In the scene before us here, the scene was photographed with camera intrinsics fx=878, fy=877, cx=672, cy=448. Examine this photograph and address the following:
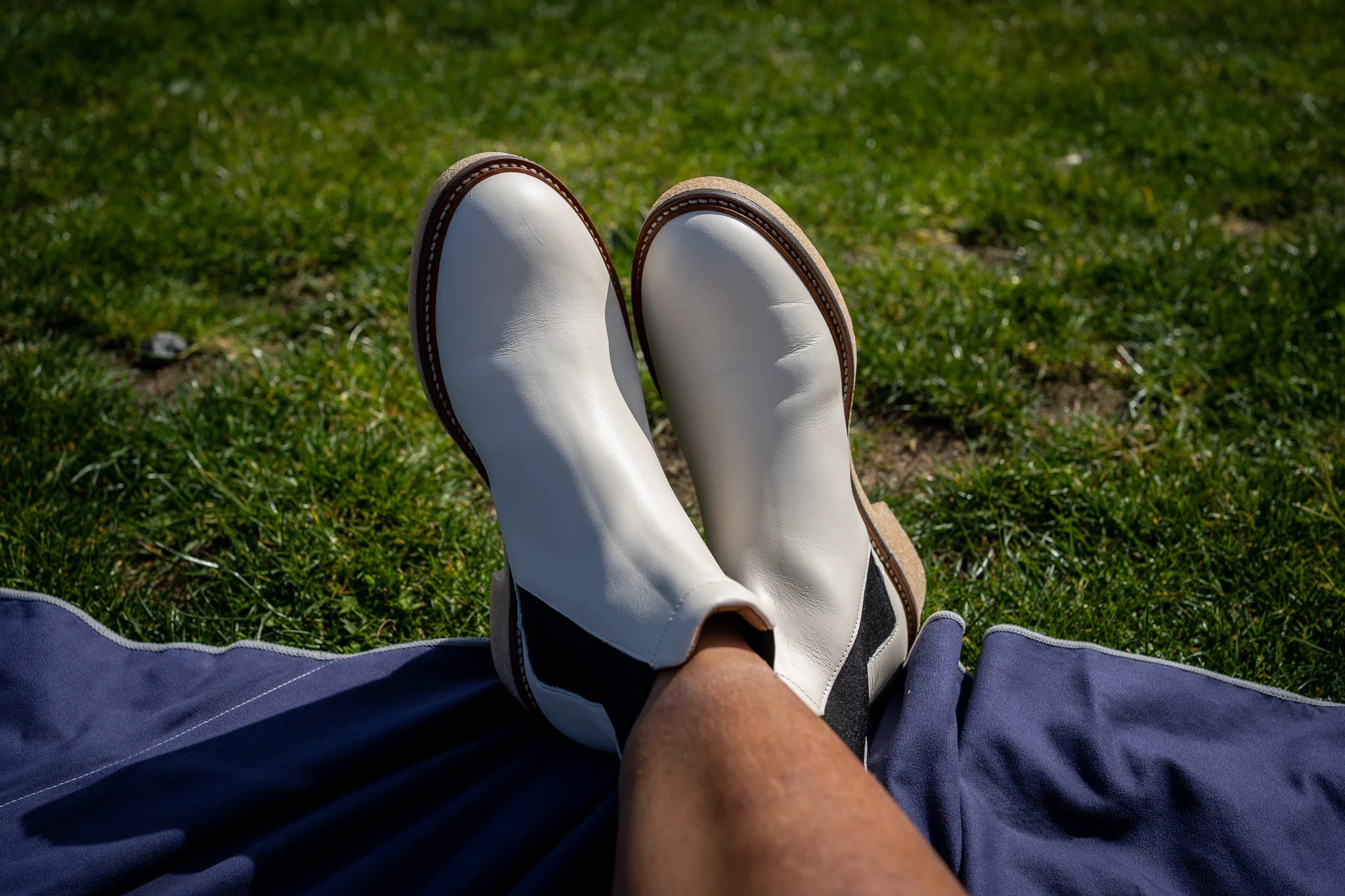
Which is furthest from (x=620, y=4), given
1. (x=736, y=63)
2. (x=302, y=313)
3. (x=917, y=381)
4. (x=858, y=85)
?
(x=917, y=381)

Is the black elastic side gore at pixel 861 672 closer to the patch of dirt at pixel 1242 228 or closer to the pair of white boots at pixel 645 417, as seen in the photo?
the pair of white boots at pixel 645 417

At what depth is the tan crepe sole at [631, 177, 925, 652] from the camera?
1398 millimetres

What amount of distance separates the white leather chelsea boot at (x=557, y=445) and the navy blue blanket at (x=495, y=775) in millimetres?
147

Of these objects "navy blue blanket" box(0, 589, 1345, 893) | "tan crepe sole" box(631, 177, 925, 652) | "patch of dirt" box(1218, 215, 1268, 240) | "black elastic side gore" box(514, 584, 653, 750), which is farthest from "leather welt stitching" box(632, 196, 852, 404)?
"patch of dirt" box(1218, 215, 1268, 240)

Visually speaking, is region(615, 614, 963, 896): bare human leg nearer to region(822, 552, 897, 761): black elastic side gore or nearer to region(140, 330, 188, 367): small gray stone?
region(822, 552, 897, 761): black elastic side gore

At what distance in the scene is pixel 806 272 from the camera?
56.8 inches

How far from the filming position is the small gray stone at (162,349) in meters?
2.00

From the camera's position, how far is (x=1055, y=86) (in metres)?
3.21

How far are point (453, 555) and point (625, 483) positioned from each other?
576 mm

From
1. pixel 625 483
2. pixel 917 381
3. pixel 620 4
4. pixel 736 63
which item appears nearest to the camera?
pixel 625 483

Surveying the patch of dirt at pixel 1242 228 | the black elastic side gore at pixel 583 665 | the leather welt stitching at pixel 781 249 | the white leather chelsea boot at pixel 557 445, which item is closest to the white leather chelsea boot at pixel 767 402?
the leather welt stitching at pixel 781 249

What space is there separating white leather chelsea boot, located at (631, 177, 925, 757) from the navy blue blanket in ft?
0.48

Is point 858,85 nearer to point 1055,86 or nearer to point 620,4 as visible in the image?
point 1055,86

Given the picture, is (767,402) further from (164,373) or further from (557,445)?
(164,373)
